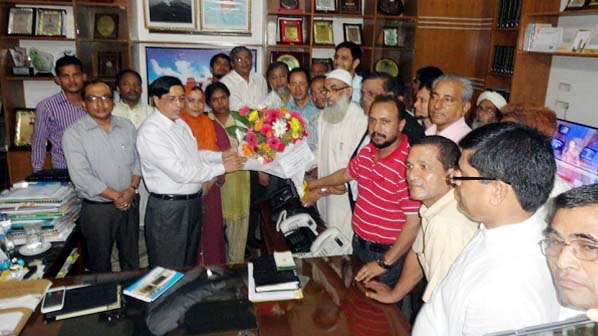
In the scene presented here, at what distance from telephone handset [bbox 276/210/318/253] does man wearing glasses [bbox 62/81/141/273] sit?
1.09m

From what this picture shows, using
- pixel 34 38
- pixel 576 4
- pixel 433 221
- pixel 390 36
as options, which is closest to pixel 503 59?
pixel 576 4

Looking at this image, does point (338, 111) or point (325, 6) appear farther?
point (325, 6)

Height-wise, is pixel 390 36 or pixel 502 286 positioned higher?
pixel 390 36

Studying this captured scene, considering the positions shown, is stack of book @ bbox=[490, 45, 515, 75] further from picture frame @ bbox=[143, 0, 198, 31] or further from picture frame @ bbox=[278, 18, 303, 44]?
picture frame @ bbox=[143, 0, 198, 31]

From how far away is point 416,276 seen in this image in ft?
6.13

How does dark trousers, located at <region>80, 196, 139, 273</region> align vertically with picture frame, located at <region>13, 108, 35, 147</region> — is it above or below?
below

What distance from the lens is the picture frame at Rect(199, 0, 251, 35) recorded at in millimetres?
4953

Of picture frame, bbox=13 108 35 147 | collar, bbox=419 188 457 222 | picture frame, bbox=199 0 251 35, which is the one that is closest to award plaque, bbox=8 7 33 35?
picture frame, bbox=13 108 35 147

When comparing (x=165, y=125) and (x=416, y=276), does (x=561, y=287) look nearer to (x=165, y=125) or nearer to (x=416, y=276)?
(x=416, y=276)

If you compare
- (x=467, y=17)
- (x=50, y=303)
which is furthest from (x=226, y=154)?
(x=467, y=17)

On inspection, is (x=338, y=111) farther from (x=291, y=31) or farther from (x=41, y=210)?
(x=291, y=31)

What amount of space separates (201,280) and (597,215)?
1482 mm

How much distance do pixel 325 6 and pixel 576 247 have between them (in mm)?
4492

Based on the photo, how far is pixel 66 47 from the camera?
4.63 meters
